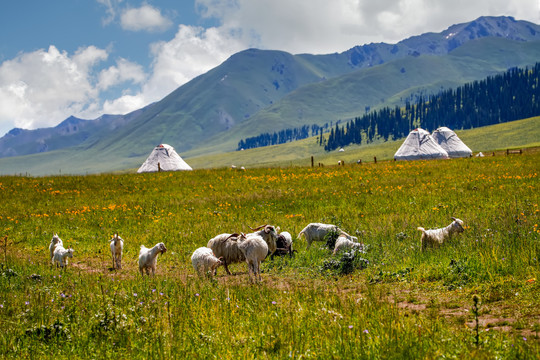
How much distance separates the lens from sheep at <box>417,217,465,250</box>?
1289cm

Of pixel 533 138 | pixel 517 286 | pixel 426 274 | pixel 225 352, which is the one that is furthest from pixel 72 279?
pixel 533 138

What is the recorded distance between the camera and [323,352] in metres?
5.58

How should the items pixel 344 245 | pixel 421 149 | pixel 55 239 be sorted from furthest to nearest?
pixel 421 149 → pixel 55 239 → pixel 344 245

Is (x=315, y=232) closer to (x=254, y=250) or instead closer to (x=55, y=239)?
(x=254, y=250)

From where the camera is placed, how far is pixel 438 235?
43.1 feet

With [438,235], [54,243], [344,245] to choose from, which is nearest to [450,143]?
[438,235]

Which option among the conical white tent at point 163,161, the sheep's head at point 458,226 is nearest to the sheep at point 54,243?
the sheep's head at point 458,226

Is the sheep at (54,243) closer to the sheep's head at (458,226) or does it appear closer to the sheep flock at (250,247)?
the sheep flock at (250,247)

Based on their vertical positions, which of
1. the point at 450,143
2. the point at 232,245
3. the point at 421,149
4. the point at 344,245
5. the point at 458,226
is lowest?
the point at 344,245

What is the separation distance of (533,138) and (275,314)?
→ 17397cm

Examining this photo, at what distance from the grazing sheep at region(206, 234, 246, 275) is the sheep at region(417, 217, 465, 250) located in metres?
5.44

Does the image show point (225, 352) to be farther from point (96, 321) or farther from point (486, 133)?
point (486, 133)

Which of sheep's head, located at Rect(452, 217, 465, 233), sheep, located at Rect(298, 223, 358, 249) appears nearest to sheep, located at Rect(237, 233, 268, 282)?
sheep, located at Rect(298, 223, 358, 249)

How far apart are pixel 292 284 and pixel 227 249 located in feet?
9.57
